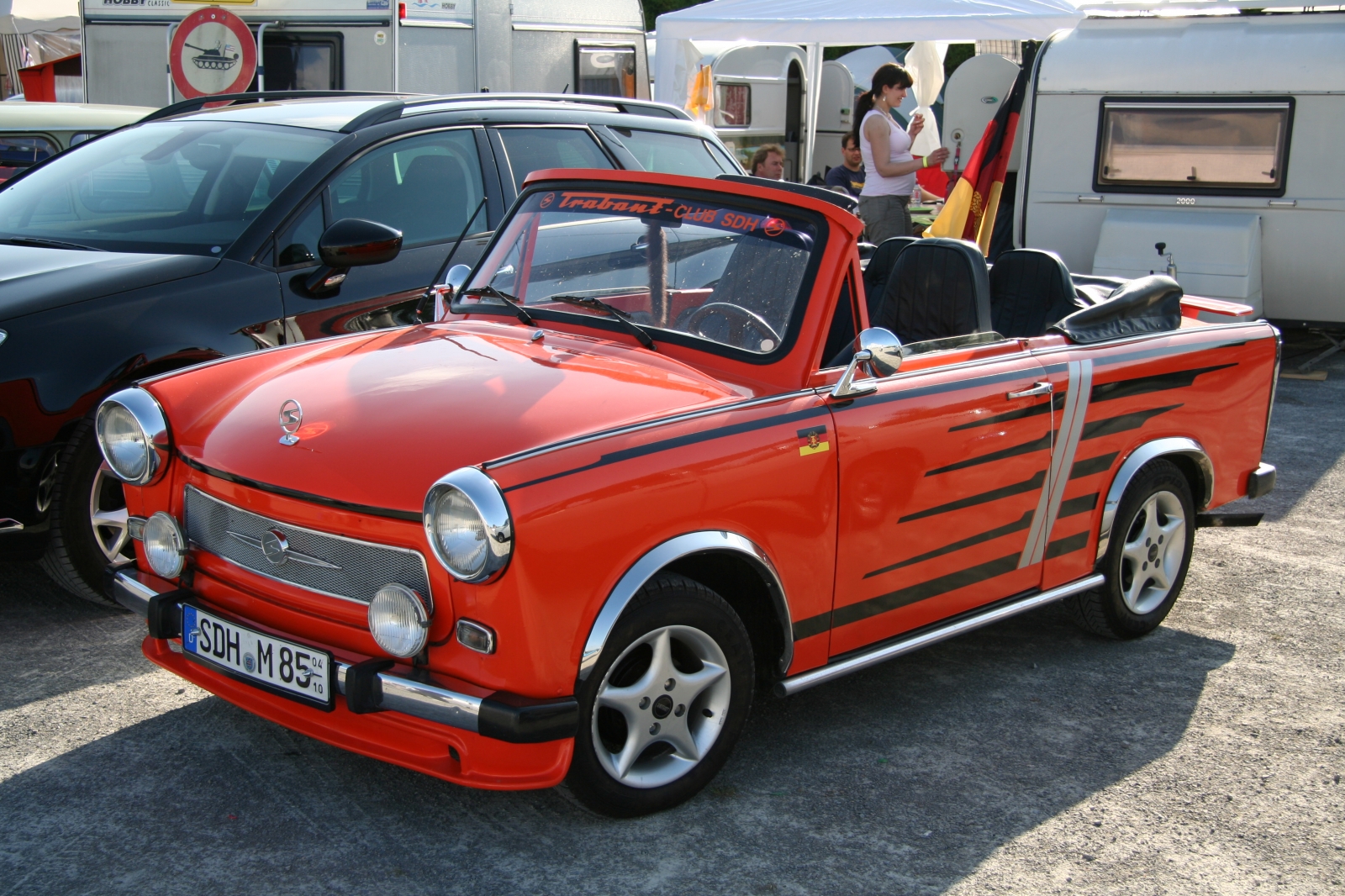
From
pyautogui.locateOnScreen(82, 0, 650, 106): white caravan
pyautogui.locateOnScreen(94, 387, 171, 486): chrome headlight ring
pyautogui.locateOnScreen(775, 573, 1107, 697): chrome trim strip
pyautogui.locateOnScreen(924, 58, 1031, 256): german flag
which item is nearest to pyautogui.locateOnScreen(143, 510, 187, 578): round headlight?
pyautogui.locateOnScreen(94, 387, 171, 486): chrome headlight ring

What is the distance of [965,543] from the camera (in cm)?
398

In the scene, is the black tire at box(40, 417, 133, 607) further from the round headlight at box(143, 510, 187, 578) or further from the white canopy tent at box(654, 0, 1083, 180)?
the white canopy tent at box(654, 0, 1083, 180)

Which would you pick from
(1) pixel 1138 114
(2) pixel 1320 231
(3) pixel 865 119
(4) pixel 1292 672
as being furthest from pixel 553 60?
(4) pixel 1292 672

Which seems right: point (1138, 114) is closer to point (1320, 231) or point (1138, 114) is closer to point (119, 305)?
point (1320, 231)

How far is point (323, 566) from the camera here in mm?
3193

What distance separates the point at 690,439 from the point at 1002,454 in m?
1.25

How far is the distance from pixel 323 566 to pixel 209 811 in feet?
2.42

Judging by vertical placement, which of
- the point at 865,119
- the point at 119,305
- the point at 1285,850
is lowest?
the point at 1285,850

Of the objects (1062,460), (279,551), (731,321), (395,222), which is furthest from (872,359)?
(395,222)

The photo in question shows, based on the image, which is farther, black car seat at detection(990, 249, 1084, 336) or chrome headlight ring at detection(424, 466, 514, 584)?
black car seat at detection(990, 249, 1084, 336)

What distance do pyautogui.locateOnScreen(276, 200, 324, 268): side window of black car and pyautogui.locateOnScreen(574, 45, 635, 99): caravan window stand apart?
731cm

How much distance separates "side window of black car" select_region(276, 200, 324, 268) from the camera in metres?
5.11

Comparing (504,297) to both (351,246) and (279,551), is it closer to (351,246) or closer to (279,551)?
(351,246)

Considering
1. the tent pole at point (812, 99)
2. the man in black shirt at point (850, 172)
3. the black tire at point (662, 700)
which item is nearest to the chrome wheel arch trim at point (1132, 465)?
the black tire at point (662, 700)
